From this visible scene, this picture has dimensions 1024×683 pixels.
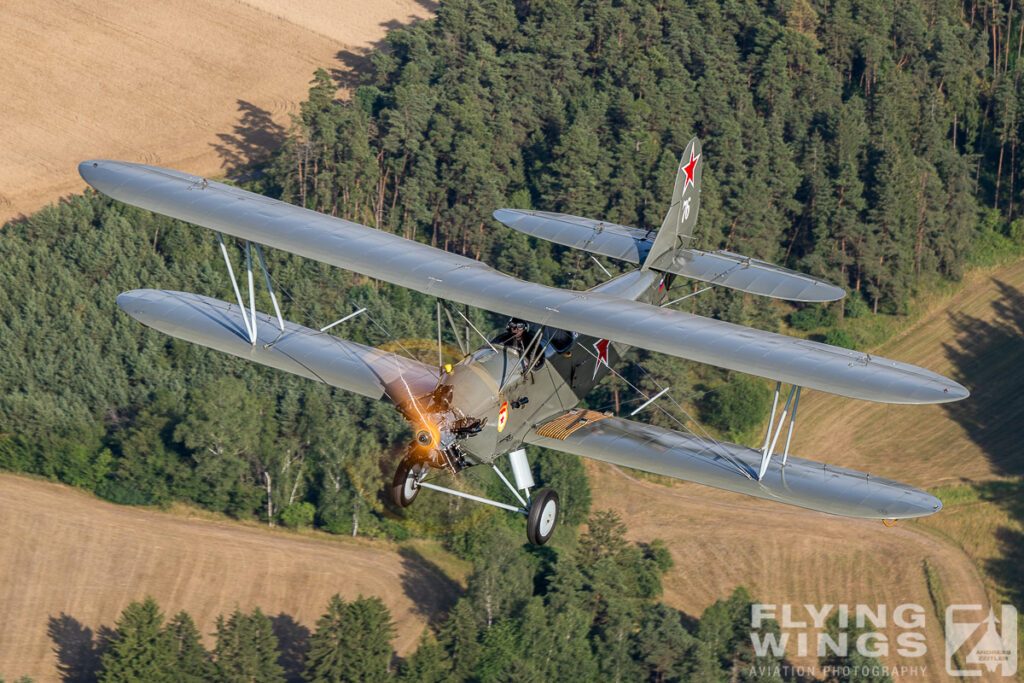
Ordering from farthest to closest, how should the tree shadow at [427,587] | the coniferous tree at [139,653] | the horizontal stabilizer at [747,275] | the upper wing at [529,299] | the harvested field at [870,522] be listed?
1. the harvested field at [870,522]
2. the tree shadow at [427,587]
3. the coniferous tree at [139,653]
4. the horizontal stabilizer at [747,275]
5. the upper wing at [529,299]

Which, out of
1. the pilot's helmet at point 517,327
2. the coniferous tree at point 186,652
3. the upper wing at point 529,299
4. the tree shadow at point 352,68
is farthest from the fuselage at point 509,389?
the tree shadow at point 352,68

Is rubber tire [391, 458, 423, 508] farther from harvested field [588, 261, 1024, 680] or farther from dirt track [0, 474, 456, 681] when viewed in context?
harvested field [588, 261, 1024, 680]

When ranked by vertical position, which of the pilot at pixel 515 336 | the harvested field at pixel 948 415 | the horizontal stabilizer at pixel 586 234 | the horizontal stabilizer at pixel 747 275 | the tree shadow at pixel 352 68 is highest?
the tree shadow at pixel 352 68

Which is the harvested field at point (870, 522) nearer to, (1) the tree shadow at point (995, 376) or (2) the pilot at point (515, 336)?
(1) the tree shadow at point (995, 376)

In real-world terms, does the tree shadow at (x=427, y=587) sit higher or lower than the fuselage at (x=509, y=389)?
lower

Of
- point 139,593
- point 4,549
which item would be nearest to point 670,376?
point 139,593


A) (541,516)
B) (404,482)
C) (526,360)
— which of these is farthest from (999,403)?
(404,482)

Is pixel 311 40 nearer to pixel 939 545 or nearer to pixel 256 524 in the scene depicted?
pixel 256 524
